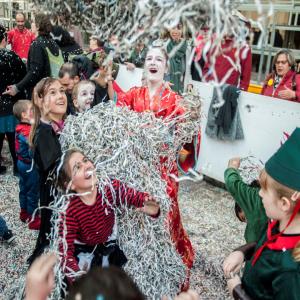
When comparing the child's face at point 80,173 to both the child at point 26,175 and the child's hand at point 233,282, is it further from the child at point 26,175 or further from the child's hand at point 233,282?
the child at point 26,175

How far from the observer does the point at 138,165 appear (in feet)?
6.86

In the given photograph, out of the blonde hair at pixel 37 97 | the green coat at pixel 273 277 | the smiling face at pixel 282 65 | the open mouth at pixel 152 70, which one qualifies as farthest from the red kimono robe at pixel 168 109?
the smiling face at pixel 282 65

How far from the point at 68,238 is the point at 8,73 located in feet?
8.27

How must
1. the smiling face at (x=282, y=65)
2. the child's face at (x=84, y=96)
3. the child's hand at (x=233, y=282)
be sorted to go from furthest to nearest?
the smiling face at (x=282, y=65), the child's face at (x=84, y=96), the child's hand at (x=233, y=282)

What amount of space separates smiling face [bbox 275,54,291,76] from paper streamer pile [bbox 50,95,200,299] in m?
1.76

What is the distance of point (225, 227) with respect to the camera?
3.31 m

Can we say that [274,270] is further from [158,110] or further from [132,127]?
[158,110]

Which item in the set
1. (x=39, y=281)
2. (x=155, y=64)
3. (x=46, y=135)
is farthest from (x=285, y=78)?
(x=39, y=281)

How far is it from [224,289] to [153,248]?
0.66 meters

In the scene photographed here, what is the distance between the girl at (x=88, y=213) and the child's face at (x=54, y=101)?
1.88ft

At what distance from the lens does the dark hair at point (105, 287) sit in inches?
38.9

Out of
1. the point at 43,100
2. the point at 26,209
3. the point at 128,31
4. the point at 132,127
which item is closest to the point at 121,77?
the point at 26,209

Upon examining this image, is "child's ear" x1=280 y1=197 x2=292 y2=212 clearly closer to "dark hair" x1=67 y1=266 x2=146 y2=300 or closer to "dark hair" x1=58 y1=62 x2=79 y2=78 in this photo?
"dark hair" x1=67 y1=266 x2=146 y2=300

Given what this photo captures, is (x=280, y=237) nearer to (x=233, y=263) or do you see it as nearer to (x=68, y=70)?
(x=233, y=263)
